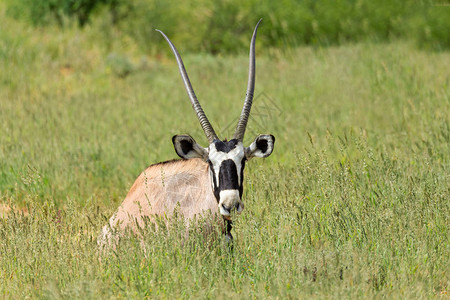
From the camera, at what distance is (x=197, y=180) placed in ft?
18.5

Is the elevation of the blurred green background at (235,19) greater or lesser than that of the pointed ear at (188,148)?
greater

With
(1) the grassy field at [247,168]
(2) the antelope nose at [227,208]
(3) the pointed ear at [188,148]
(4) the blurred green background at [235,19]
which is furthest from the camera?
(4) the blurred green background at [235,19]

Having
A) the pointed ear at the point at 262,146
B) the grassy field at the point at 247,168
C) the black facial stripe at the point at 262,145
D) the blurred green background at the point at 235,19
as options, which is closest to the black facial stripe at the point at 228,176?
the grassy field at the point at 247,168

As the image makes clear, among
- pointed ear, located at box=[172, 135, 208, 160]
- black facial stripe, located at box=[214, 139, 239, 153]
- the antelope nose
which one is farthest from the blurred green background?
the antelope nose

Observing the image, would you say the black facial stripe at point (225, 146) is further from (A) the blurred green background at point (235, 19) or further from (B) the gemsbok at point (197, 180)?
(A) the blurred green background at point (235, 19)

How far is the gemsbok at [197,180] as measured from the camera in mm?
5078

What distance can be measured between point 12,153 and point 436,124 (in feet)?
19.7

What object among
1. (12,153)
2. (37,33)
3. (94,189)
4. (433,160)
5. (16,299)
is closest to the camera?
(16,299)

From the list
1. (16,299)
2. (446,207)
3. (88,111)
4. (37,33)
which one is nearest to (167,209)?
(16,299)

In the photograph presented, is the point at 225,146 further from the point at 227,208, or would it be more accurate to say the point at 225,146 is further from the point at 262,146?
the point at 227,208

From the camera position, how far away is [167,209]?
533 cm

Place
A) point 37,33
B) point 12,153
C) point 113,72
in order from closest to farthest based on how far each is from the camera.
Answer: point 12,153 → point 113,72 → point 37,33

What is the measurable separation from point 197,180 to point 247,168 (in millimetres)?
1947

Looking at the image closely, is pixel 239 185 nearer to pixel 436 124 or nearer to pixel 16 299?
pixel 16 299
